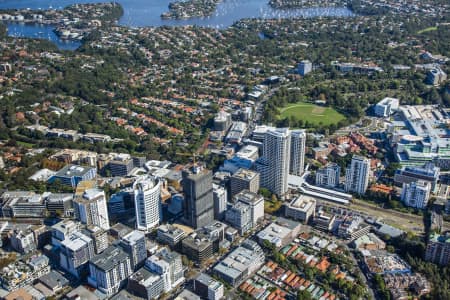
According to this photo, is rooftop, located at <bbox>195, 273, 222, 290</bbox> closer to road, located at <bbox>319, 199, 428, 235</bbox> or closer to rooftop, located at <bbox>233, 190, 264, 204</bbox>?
rooftop, located at <bbox>233, 190, 264, 204</bbox>

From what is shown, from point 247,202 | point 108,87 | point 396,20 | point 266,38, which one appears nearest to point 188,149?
point 247,202

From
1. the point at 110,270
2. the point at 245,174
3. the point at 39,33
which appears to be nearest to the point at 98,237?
the point at 110,270

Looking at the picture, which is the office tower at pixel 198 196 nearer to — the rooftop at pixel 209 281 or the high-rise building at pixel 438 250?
the rooftop at pixel 209 281

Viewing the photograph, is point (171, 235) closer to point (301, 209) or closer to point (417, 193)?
point (301, 209)

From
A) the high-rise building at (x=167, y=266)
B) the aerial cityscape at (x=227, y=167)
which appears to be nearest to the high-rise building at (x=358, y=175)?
the aerial cityscape at (x=227, y=167)

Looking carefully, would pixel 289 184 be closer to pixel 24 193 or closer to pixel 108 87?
pixel 24 193

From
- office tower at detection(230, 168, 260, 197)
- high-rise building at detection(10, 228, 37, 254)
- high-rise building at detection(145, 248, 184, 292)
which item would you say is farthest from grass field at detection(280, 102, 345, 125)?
high-rise building at detection(10, 228, 37, 254)

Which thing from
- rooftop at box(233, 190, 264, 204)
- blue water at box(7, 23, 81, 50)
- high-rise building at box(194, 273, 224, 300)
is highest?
blue water at box(7, 23, 81, 50)
